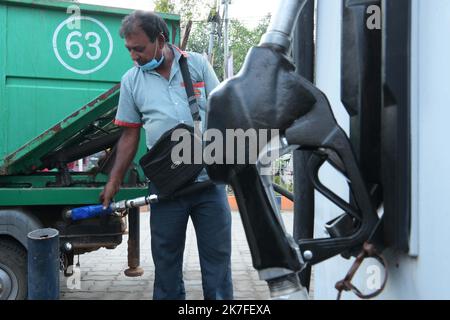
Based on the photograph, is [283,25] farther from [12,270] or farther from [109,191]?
[12,270]

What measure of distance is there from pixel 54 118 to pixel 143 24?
1.26 m

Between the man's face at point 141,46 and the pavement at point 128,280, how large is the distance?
1.44m

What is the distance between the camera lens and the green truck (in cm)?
301

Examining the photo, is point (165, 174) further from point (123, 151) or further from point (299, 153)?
point (299, 153)

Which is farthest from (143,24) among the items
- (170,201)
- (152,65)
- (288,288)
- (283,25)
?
(288,288)

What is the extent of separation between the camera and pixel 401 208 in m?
0.83

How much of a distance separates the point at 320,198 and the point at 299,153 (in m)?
0.15

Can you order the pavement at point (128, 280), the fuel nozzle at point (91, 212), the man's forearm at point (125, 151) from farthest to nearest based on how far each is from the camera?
1. the pavement at point (128, 280)
2. the fuel nozzle at point (91, 212)
3. the man's forearm at point (125, 151)

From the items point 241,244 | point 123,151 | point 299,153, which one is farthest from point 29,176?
point 241,244

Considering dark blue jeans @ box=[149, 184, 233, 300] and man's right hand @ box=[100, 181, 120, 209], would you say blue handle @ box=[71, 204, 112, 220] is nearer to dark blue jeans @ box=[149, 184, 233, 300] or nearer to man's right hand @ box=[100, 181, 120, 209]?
man's right hand @ box=[100, 181, 120, 209]

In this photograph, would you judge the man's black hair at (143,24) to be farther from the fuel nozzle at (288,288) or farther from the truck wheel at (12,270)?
the fuel nozzle at (288,288)

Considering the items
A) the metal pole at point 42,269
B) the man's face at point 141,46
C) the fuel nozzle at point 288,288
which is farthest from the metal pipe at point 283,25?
the man's face at point 141,46

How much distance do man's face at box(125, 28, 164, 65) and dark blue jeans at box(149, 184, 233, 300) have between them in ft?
2.46

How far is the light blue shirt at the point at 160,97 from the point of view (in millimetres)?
2385
